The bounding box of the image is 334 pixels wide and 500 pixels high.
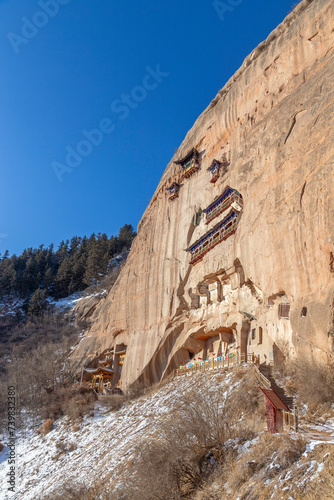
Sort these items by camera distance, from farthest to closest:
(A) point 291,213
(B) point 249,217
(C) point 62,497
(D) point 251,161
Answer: (D) point 251,161 < (B) point 249,217 < (A) point 291,213 < (C) point 62,497

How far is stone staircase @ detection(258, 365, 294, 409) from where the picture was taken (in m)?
15.0

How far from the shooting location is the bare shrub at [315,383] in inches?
540

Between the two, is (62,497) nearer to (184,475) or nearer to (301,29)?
(184,475)

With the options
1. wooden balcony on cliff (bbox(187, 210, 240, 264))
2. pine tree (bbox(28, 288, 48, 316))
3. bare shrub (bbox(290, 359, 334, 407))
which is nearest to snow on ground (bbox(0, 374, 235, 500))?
bare shrub (bbox(290, 359, 334, 407))

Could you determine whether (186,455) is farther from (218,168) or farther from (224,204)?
(218,168)

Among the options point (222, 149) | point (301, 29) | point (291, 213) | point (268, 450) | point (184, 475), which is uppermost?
point (301, 29)

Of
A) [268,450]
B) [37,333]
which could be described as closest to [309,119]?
[268,450]

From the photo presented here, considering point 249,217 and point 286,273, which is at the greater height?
point 249,217

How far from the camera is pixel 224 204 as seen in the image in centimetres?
2864

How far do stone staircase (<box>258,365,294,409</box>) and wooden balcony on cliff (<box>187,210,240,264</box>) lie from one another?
9884 millimetres

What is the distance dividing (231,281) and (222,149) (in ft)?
38.3

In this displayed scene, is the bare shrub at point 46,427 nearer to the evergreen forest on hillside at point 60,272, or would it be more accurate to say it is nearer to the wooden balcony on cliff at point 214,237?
the wooden balcony on cliff at point 214,237

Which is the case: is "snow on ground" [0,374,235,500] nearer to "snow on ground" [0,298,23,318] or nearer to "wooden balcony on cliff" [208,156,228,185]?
"wooden balcony on cliff" [208,156,228,185]

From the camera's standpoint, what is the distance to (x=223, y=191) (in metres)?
28.7
